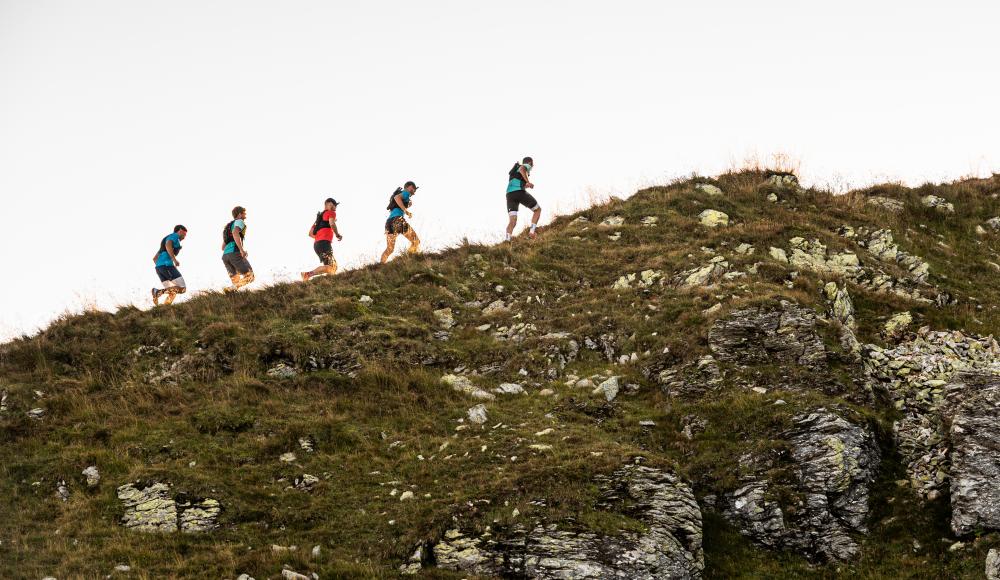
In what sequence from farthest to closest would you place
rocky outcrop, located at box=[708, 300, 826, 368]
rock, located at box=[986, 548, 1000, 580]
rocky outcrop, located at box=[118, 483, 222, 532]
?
rocky outcrop, located at box=[708, 300, 826, 368] → rocky outcrop, located at box=[118, 483, 222, 532] → rock, located at box=[986, 548, 1000, 580]

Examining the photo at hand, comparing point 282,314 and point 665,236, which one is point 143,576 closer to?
point 282,314

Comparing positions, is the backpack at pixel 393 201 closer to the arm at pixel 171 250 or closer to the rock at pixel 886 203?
the arm at pixel 171 250

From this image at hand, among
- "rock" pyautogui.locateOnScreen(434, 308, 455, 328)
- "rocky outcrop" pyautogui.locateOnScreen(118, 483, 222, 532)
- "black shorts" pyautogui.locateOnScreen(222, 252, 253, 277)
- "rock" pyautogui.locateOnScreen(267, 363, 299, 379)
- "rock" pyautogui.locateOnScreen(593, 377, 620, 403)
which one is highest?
"black shorts" pyautogui.locateOnScreen(222, 252, 253, 277)

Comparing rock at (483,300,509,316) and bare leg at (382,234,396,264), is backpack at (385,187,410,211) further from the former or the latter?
rock at (483,300,509,316)

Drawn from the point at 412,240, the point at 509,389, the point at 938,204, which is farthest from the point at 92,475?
the point at 938,204

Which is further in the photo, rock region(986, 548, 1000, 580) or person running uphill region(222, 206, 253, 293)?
person running uphill region(222, 206, 253, 293)

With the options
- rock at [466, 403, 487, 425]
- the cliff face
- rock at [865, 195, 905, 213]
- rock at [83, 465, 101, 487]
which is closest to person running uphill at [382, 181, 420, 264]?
the cliff face

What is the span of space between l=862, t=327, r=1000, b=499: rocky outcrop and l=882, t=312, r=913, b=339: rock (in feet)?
1.19

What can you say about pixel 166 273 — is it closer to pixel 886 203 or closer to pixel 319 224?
pixel 319 224

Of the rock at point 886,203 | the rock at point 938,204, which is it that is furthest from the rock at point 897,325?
the rock at point 938,204

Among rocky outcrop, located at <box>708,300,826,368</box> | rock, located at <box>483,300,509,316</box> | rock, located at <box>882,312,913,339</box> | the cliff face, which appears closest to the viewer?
the cliff face

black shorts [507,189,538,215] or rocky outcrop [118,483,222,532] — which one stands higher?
black shorts [507,189,538,215]

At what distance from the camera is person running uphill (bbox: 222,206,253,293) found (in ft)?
71.1

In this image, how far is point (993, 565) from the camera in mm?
11234
